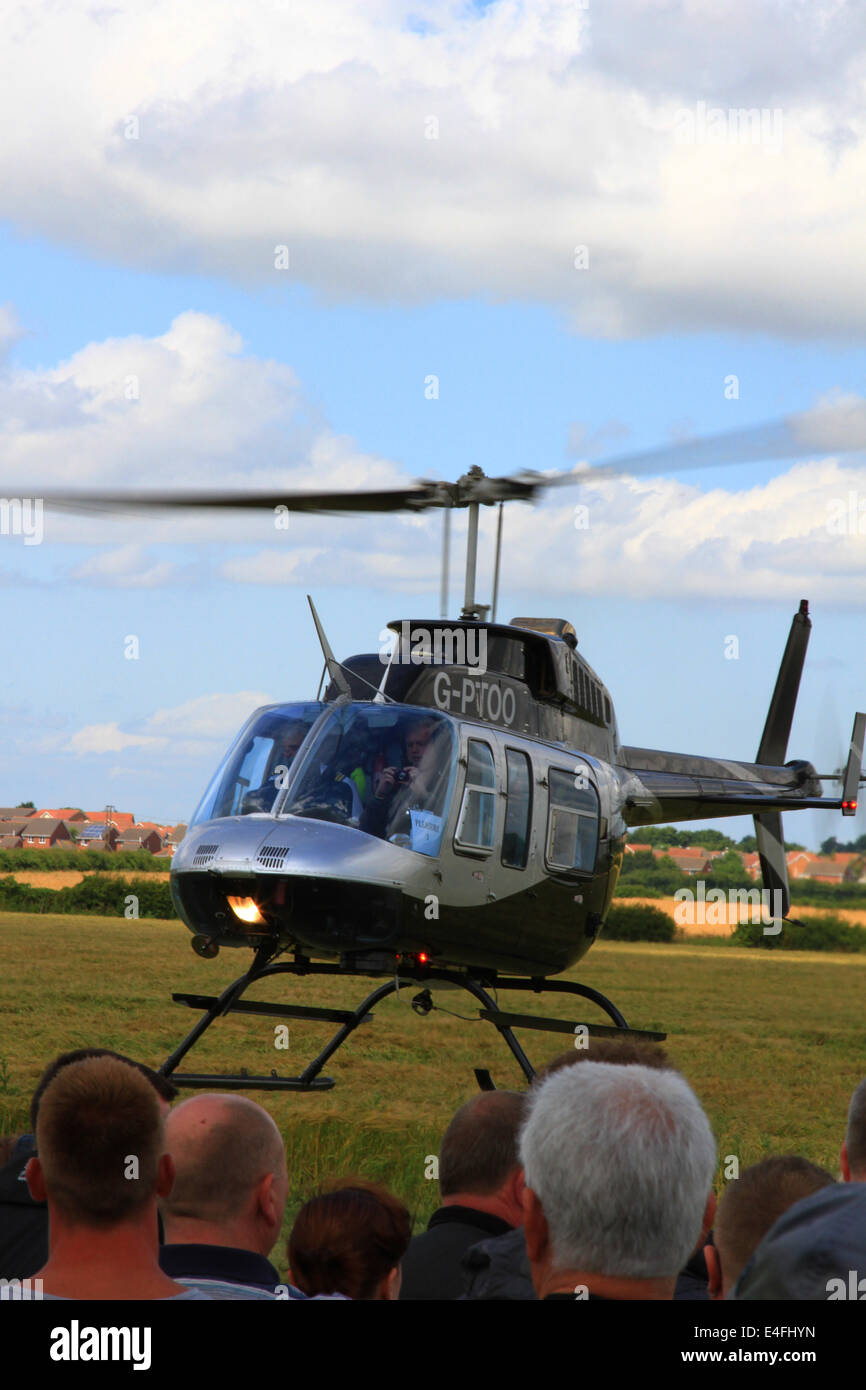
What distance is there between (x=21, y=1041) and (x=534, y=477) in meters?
12.4

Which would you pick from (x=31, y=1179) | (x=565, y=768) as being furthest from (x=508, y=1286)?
(x=565, y=768)

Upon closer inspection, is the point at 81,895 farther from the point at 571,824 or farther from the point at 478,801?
the point at 478,801

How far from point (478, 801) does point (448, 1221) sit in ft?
17.7

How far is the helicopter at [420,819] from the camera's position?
29.1 feet

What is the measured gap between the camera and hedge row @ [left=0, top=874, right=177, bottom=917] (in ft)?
139

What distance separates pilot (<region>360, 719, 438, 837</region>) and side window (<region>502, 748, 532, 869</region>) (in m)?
0.80

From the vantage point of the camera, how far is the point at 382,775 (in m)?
9.17

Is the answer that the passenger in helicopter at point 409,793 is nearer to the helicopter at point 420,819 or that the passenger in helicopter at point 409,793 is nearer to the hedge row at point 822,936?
the helicopter at point 420,819

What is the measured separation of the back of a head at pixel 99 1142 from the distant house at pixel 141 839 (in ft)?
134

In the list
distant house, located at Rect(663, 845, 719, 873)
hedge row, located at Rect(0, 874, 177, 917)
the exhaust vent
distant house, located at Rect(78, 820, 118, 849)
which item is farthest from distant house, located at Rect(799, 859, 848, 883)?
the exhaust vent

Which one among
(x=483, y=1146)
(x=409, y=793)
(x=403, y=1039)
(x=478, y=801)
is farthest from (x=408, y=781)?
(x=403, y=1039)

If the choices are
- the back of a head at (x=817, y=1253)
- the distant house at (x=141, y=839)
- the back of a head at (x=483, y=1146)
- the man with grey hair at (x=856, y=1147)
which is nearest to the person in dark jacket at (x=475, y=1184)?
the back of a head at (x=483, y=1146)

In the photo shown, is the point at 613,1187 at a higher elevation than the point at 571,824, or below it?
below
